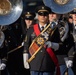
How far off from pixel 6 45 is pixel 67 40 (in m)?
1.16

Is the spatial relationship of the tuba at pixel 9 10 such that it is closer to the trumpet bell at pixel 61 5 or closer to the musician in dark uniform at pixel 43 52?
the trumpet bell at pixel 61 5

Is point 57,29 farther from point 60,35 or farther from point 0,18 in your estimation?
point 0,18

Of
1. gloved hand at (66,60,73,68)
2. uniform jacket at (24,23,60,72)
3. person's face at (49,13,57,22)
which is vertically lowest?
gloved hand at (66,60,73,68)

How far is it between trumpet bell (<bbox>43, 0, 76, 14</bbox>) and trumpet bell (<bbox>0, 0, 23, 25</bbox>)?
0.52 m

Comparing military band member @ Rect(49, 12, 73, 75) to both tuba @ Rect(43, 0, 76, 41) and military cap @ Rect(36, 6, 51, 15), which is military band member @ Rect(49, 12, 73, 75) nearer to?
tuba @ Rect(43, 0, 76, 41)

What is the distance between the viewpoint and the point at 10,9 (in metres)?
7.60

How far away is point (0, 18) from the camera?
7402mm

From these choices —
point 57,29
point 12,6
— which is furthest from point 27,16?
point 57,29

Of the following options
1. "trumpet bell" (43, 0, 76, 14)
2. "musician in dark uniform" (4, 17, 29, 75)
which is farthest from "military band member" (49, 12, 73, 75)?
"musician in dark uniform" (4, 17, 29, 75)

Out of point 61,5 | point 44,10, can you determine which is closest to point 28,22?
point 61,5

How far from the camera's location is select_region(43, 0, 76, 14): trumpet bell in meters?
7.45

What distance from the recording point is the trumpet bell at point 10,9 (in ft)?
24.3

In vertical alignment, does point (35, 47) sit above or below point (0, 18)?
below

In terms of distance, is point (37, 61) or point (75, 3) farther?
point (75, 3)
